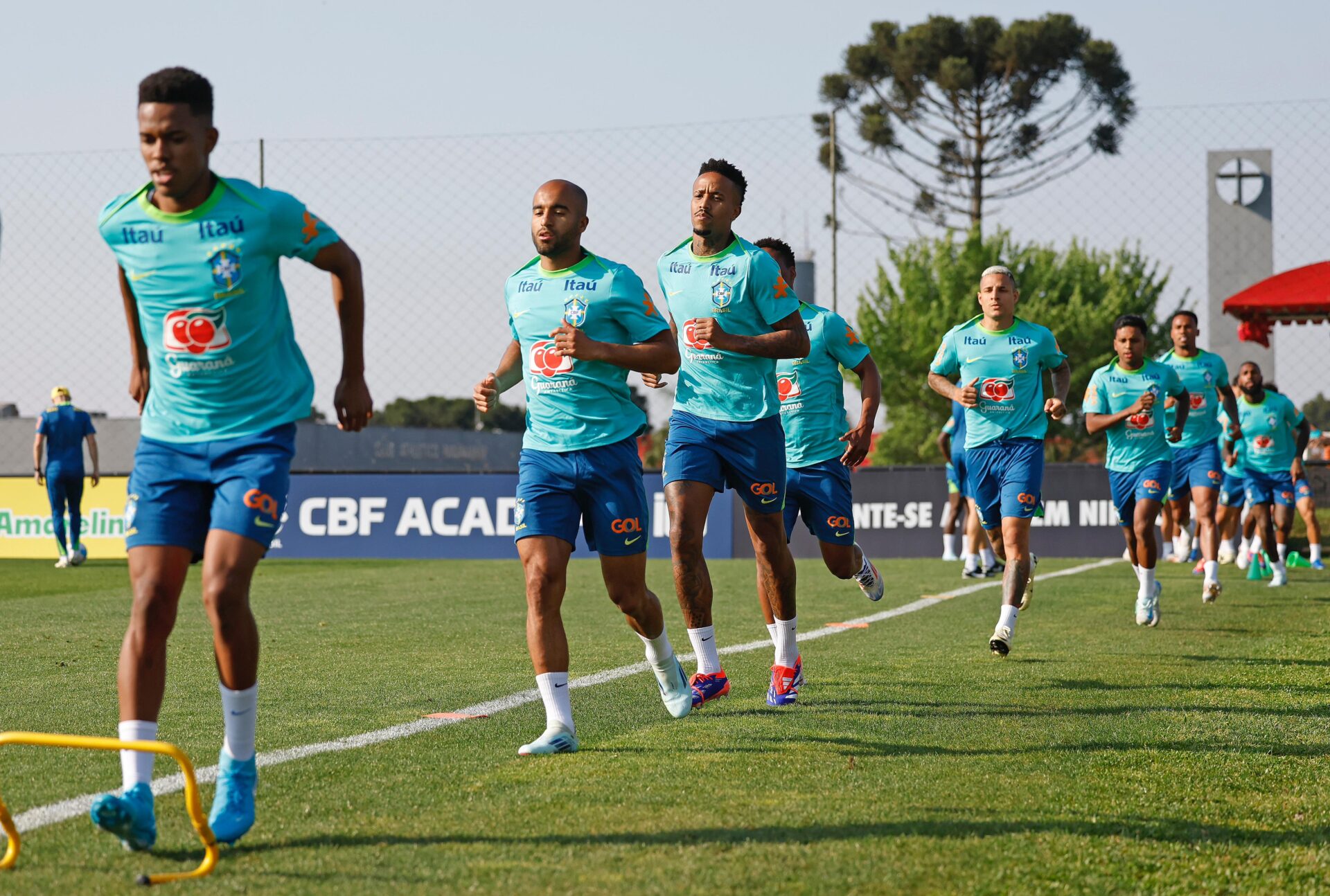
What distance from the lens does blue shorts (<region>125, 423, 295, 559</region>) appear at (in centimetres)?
398

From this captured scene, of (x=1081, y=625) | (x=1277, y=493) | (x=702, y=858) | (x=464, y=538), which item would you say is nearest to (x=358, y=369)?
(x=702, y=858)

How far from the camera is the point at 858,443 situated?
7.27m

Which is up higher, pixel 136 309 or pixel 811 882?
pixel 136 309

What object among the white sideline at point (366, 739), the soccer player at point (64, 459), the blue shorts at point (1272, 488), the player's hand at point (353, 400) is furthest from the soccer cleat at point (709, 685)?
the soccer player at point (64, 459)

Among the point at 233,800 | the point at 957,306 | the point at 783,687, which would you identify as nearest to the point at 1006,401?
the point at 783,687

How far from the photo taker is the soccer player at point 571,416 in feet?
17.7

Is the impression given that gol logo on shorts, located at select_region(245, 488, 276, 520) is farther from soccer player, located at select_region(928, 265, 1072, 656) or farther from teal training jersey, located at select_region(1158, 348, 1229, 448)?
teal training jersey, located at select_region(1158, 348, 1229, 448)

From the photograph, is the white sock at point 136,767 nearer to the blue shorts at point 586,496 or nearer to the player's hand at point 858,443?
the blue shorts at point 586,496

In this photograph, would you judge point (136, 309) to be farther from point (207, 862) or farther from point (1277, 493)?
point (1277, 493)

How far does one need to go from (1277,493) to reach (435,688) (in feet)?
37.0

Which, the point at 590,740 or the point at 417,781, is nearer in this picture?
the point at 417,781

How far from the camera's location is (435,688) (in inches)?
276

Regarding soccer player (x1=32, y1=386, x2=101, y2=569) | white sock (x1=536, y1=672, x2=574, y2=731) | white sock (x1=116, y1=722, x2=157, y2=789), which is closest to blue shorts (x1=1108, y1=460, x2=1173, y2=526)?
white sock (x1=536, y1=672, x2=574, y2=731)

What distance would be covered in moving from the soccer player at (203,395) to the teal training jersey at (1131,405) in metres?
7.61
